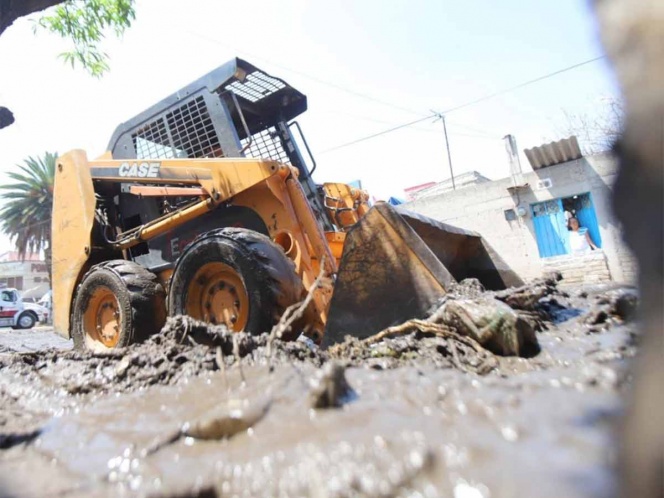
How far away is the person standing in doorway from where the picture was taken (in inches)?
366

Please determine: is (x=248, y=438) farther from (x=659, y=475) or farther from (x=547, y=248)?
(x=547, y=248)

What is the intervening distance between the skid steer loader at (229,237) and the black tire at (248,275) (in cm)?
1

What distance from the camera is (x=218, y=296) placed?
3.47 m

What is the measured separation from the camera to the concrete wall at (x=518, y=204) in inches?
376

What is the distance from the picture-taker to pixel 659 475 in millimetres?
542

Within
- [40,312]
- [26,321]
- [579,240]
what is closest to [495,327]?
[579,240]

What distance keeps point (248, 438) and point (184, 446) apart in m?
0.24

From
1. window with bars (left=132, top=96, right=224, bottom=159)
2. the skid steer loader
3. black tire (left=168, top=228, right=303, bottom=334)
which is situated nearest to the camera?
the skid steer loader

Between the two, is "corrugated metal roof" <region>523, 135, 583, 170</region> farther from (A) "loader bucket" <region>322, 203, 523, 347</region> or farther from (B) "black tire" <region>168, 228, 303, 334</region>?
(B) "black tire" <region>168, 228, 303, 334</region>

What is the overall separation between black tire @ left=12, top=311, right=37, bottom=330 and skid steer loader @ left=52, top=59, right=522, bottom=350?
53.8 feet

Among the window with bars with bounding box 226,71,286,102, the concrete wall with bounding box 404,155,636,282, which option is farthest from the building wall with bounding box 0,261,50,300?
the window with bars with bounding box 226,71,286,102

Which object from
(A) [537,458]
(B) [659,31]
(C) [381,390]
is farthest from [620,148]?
(C) [381,390]

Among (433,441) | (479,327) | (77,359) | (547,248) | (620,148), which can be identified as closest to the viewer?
(620,148)

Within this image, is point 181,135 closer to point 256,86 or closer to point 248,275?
point 256,86
